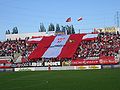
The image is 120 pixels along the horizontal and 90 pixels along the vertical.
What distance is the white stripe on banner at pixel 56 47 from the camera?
73219 millimetres

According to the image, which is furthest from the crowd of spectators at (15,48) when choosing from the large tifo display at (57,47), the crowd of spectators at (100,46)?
the crowd of spectators at (100,46)

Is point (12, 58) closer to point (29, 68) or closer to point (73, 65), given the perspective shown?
point (29, 68)

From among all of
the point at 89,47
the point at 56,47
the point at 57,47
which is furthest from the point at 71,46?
the point at 89,47

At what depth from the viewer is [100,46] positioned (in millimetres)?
70750

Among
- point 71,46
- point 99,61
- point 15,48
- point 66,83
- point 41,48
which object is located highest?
point 71,46

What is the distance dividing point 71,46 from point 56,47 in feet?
13.8

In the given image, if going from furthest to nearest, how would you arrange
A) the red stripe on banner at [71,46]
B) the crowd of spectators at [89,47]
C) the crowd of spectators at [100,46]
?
the red stripe on banner at [71,46] < the crowd of spectators at [89,47] < the crowd of spectators at [100,46]

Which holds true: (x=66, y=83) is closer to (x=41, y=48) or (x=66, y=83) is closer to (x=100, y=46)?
(x=100, y=46)

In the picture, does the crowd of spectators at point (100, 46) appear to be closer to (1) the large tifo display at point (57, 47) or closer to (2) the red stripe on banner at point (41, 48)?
(1) the large tifo display at point (57, 47)

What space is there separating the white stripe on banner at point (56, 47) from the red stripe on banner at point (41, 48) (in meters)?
1.09

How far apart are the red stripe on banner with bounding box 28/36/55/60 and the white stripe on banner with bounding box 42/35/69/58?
3.58 feet

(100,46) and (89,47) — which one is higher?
(100,46)

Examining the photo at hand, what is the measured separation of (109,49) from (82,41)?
9.85 metres

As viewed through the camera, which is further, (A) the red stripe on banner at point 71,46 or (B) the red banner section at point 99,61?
(A) the red stripe on banner at point 71,46
